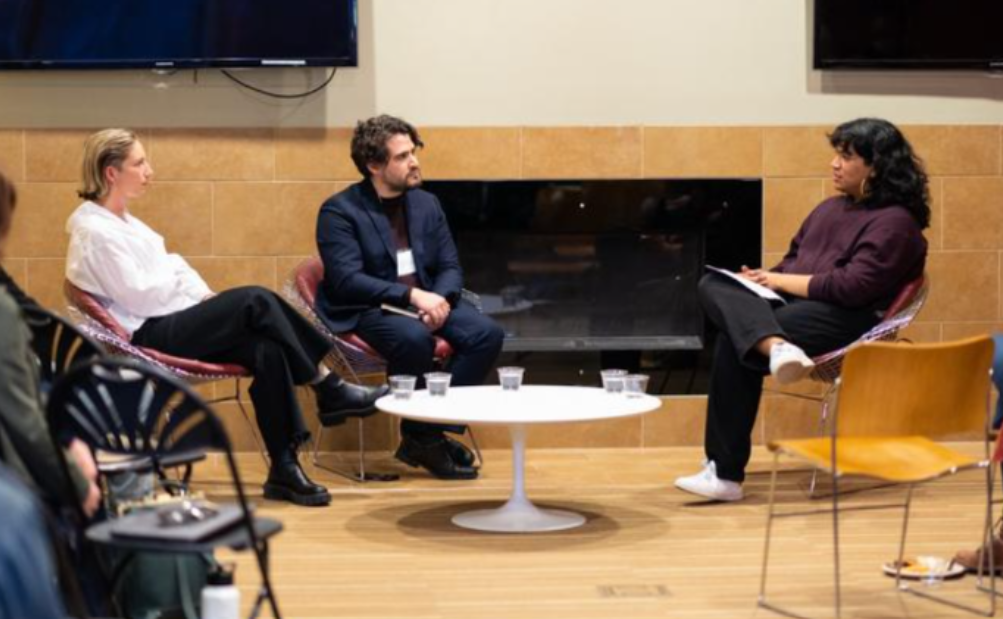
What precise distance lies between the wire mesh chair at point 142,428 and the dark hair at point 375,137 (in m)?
2.89

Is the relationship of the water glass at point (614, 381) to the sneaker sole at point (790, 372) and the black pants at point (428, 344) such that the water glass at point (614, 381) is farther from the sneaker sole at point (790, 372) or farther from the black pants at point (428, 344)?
the black pants at point (428, 344)

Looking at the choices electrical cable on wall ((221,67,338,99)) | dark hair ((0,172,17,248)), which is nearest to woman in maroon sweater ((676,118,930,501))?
electrical cable on wall ((221,67,338,99))

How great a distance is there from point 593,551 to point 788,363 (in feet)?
3.45

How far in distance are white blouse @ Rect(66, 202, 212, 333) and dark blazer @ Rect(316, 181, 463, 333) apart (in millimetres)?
625

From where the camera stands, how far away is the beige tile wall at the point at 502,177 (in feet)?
22.9

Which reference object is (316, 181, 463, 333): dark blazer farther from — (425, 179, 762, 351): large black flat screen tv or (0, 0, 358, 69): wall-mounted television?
(0, 0, 358, 69): wall-mounted television

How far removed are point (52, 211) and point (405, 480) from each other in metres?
1.93

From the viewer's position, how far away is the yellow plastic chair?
13.6ft

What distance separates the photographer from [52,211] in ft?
22.8

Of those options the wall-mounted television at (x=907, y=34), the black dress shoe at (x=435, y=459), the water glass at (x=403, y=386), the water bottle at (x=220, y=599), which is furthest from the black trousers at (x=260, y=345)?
the wall-mounted television at (x=907, y=34)

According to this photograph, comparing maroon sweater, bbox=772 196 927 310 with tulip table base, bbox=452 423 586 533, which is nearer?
tulip table base, bbox=452 423 586 533

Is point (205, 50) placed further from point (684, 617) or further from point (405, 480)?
point (684, 617)

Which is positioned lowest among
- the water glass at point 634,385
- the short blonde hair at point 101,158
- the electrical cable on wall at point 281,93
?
the water glass at point 634,385

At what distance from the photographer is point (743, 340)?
5820 millimetres
